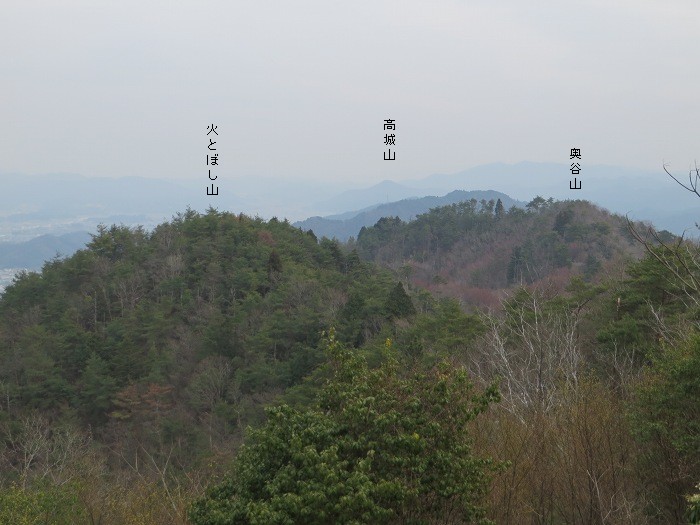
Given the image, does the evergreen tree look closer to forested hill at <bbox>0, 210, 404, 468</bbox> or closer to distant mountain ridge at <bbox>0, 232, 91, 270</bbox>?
forested hill at <bbox>0, 210, 404, 468</bbox>

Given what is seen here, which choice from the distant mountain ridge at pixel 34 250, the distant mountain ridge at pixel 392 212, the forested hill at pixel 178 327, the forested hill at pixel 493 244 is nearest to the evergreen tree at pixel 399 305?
the forested hill at pixel 178 327

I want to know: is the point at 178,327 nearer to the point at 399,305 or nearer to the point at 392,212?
the point at 399,305

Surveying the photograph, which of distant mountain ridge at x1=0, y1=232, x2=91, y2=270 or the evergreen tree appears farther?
distant mountain ridge at x1=0, y1=232, x2=91, y2=270

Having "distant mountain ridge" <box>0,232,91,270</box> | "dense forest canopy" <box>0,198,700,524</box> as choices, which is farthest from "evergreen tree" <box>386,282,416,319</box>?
"distant mountain ridge" <box>0,232,91,270</box>

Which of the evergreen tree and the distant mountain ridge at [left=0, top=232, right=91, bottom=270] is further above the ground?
the evergreen tree

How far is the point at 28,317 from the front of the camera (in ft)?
83.8

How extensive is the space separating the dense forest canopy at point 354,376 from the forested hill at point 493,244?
23 centimetres

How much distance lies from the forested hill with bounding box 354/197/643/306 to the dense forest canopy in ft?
0.74

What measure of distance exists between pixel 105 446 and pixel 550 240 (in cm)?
3047

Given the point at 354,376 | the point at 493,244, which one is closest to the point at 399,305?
the point at 354,376

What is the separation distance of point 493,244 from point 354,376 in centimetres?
4294

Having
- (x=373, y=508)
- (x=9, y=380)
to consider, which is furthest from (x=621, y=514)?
(x=9, y=380)

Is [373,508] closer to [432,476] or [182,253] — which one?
[432,476]

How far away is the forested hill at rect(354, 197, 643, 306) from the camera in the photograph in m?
36.7
